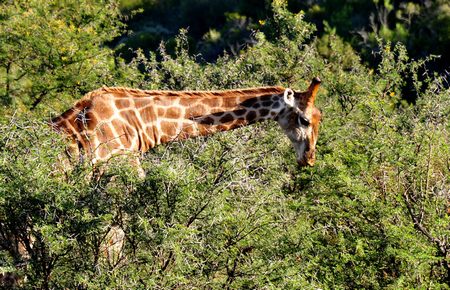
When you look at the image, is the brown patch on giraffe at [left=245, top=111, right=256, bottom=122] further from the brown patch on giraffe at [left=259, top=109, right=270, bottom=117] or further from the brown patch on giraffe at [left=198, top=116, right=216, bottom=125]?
the brown patch on giraffe at [left=198, top=116, right=216, bottom=125]

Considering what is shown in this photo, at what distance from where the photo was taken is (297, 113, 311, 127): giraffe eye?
9.50m

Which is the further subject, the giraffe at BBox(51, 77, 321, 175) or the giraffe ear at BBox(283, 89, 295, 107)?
the giraffe ear at BBox(283, 89, 295, 107)

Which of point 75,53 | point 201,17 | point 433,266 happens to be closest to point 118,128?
point 433,266

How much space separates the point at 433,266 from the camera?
28.3 ft

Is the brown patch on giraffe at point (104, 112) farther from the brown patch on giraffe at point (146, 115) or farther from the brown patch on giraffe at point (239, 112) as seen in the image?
the brown patch on giraffe at point (239, 112)

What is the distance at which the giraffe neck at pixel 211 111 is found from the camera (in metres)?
9.34

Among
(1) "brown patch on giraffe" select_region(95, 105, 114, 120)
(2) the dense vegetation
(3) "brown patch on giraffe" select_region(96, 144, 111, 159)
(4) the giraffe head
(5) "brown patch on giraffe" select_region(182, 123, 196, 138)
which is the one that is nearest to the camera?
(2) the dense vegetation

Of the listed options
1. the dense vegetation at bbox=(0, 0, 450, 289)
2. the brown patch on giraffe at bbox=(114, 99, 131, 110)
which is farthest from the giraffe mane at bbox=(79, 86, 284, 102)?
the dense vegetation at bbox=(0, 0, 450, 289)

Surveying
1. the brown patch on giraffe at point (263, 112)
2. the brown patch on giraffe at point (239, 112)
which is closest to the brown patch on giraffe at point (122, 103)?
the brown patch on giraffe at point (239, 112)

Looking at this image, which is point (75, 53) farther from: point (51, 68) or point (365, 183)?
point (365, 183)

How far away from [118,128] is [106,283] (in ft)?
10.0

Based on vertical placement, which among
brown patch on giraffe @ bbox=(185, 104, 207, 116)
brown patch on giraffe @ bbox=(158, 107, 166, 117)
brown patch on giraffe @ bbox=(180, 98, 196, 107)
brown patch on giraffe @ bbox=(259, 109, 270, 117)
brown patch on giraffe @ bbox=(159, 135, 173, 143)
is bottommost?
brown patch on giraffe @ bbox=(159, 135, 173, 143)

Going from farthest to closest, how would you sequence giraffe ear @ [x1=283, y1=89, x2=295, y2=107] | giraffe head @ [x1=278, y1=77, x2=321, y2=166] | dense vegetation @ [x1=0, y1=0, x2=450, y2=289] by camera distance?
giraffe head @ [x1=278, y1=77, x2=321, y2=166]
giraffe ear @ [x1=283, y1=89, x2=295, y2=107]
dense vegetation @ [x1=0, y1=0, x2=450, y2=289]

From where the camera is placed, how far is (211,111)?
9.40 m
